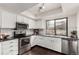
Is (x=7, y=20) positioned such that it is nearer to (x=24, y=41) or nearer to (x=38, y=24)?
(x=24, y=41)

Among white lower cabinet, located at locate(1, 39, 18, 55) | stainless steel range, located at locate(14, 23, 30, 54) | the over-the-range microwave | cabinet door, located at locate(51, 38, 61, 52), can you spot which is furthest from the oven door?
cabinet door, located at locate(51, 38, 61, 52)

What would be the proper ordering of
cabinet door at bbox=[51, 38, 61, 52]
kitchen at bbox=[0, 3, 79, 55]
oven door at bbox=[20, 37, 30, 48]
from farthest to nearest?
oven door at bbox=[20, 37, 30, 48], cabinet door at bbox=[51, 38, 61, 52], kitchen at bbox=[0, 3, 79, 55]

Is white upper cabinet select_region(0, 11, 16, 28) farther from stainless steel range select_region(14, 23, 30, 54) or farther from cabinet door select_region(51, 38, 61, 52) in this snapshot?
cabinet door select_region(51, 38, 61, 52)

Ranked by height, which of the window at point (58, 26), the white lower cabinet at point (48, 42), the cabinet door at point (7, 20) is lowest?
the white lower cabinet at point (48, 42)

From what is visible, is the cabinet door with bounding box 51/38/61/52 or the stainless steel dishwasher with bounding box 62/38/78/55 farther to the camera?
the cabinet door with bounding box 51/38/61/52

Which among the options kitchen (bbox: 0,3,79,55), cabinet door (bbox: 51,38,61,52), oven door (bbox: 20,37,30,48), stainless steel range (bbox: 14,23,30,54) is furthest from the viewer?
oven door (bbox: 20,37,30,48)

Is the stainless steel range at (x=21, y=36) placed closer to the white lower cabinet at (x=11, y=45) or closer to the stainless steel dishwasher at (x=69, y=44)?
the white lower cabinet at (x=11, y=45)

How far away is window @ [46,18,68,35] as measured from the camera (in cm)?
128

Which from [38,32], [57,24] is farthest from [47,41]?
[57,24]

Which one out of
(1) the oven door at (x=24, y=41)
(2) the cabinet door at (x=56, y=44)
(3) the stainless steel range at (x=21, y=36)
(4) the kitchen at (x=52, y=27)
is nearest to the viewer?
(4) the kitchen at (x=52, y=27)

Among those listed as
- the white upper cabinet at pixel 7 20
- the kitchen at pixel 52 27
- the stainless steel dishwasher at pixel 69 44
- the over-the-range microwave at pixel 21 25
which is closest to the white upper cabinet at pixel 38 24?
the kitchen at pixel 52 27

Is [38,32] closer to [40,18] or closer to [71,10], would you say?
[40,18]

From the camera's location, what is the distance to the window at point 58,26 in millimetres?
1280

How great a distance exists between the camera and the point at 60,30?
4.33ft
